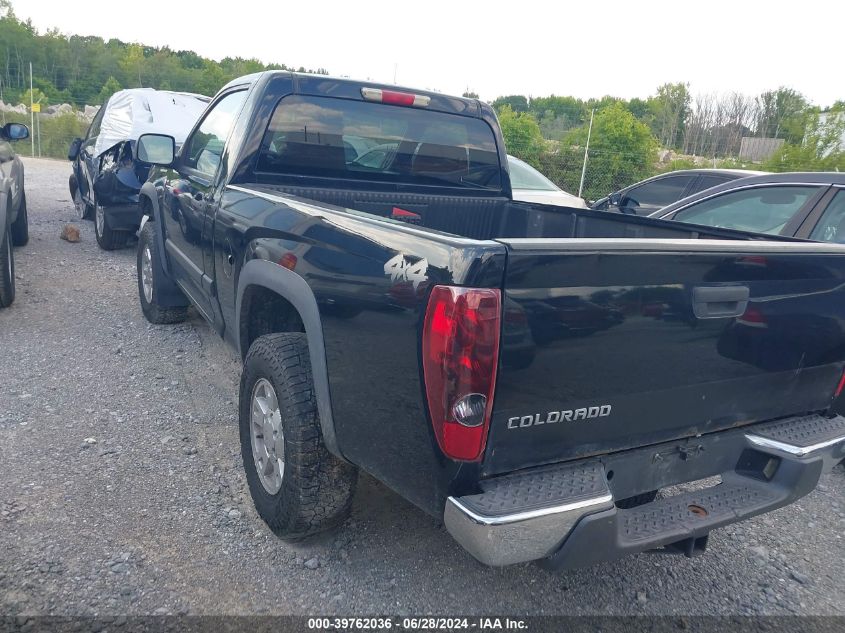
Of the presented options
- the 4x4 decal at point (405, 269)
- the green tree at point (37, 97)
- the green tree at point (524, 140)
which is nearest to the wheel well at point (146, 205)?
the 4x4 decal at point (405, 269)

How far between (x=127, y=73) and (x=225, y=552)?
44.8 meters

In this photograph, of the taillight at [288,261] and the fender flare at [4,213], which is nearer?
the taillight at [288,261]

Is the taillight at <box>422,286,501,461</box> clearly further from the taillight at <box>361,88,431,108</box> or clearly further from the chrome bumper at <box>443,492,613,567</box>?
the taillight at <box>361,88,431,108</box>

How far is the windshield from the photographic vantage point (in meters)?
9.02

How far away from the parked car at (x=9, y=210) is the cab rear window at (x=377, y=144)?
10.1 ft

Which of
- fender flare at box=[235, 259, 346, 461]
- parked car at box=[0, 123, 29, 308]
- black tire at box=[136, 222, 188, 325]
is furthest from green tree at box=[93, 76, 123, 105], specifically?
fender flare at box=[235, 259, 346, 461]

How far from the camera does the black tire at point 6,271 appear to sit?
5508 millimetres

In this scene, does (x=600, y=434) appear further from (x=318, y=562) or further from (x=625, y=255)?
(x=318, y=562)

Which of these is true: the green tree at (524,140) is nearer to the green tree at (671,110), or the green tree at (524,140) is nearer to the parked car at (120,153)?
the green tree at (671,110)

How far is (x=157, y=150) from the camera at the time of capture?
4695 millimetres

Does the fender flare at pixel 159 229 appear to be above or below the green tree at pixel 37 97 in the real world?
below

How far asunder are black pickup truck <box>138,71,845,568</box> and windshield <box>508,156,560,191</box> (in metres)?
5.63

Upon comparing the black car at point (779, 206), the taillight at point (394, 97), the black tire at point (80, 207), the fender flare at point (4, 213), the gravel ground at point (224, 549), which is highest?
the taillight at point (394, 97)

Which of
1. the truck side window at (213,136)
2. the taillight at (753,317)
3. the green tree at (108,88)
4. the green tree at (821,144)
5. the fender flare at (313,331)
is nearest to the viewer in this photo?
the taillight at (753,317)
